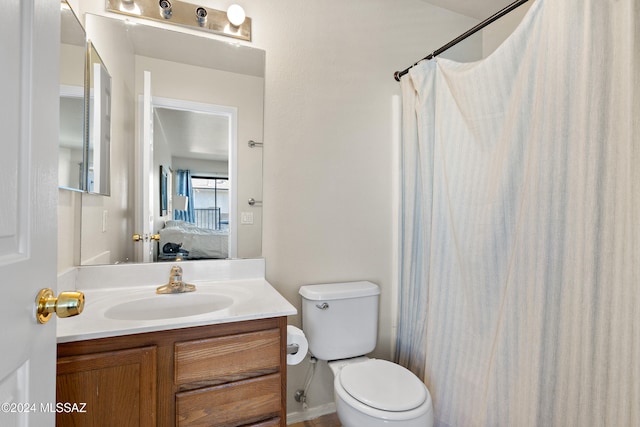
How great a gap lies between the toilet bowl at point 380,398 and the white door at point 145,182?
108 centimetres

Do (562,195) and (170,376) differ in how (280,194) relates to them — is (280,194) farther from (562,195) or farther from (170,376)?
(562,195)

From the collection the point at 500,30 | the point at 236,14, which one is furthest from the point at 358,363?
the point at 500,30

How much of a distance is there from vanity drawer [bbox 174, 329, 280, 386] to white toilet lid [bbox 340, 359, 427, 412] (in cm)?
40

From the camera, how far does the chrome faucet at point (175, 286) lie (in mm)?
1303

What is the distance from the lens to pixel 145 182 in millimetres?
1420

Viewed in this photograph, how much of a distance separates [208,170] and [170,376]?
94 centimetres

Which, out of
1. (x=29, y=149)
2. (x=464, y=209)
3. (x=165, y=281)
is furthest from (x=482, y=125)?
(x=165, y=281)

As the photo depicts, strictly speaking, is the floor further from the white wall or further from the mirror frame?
the white wall

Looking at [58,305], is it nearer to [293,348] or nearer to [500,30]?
[293,348]

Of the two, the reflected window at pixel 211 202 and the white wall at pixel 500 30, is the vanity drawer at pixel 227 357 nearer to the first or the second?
the reflected window at pixel 211 202

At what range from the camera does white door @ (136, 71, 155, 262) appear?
141 centimetres

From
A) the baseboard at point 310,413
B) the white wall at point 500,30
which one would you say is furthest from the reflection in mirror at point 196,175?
the white wall at point 500,30

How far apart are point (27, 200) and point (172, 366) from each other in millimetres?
677

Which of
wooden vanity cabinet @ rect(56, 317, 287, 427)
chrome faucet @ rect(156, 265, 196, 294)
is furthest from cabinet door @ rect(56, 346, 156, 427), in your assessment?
chrome faucet @ rect(156, 265, 196, 294)
